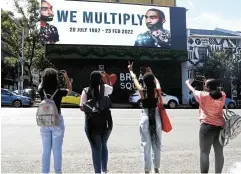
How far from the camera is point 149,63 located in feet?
108

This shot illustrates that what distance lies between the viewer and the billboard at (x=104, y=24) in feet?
101

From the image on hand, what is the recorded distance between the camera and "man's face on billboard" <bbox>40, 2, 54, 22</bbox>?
3048 cm

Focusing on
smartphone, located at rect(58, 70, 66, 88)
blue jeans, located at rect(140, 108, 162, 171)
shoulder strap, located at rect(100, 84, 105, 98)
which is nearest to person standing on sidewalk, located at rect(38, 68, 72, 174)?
smartphone, located at rect(58, 70, 66, 88)

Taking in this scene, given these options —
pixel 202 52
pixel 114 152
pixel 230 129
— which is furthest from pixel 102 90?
pixel 202 52

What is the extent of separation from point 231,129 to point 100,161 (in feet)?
6.65

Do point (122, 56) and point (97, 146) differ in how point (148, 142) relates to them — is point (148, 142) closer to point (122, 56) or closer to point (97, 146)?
point (97, 146)

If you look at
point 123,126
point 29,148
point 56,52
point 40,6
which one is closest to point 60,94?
point 29,148

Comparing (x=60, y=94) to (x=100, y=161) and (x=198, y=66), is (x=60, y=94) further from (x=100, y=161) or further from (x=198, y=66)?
(x=198, y=66)

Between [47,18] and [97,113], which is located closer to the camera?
[97,113]

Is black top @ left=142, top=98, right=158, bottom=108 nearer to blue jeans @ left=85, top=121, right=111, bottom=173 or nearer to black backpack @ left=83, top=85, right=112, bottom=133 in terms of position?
black backpack @ left=83, top=85, right=112, bottom=133

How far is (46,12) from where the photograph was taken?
30703 millimetres

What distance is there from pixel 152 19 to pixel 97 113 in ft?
93.5

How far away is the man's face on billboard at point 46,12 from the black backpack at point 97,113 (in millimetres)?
26466

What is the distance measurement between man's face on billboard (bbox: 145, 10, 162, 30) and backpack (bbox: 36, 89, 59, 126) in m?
28.4
